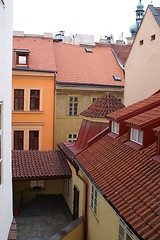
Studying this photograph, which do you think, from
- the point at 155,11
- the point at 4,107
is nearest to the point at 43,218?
the point at 4,107

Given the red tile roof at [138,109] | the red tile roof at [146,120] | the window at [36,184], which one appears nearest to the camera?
the red tile roof at [146,120]

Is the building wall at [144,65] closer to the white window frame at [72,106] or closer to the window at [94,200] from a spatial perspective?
the window at [94,200]

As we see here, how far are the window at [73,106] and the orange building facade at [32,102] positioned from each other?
135 cm

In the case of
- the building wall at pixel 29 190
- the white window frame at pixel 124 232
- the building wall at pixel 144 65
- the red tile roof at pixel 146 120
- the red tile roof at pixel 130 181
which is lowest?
the building wall at pixel 29 190

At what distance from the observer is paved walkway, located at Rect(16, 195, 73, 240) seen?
462 inches

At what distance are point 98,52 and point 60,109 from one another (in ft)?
26.5

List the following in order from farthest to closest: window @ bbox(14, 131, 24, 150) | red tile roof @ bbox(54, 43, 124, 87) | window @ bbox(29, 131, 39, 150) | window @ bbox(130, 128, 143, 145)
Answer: red tile roof @ bbox(54, 43, 124, 87) → window @ bbox(29, 131, 39, 150) → window @ bbox(14, 131, 24, 150) → window @ bbox(130, 128, 143, 145)

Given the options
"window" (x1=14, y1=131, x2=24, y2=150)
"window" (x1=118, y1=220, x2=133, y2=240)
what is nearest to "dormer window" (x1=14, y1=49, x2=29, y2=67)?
"window" (x1=14, y1=131, x2=24, y2=150)

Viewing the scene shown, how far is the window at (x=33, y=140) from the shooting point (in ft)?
66.7

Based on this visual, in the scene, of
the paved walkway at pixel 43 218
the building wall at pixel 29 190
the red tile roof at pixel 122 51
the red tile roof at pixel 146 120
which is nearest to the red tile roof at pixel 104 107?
the red tile roof at pixel 146 120

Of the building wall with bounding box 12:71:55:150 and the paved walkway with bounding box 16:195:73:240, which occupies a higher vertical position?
the building wall with bounding box 12:71:55:150

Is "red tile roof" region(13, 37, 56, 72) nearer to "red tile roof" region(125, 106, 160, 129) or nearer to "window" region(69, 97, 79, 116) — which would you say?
"window" region(69, 97, 79, 116)

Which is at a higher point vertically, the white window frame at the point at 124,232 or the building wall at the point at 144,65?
the building wall at the point at 144,65

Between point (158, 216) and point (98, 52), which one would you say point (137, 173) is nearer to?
point (158, 216)
